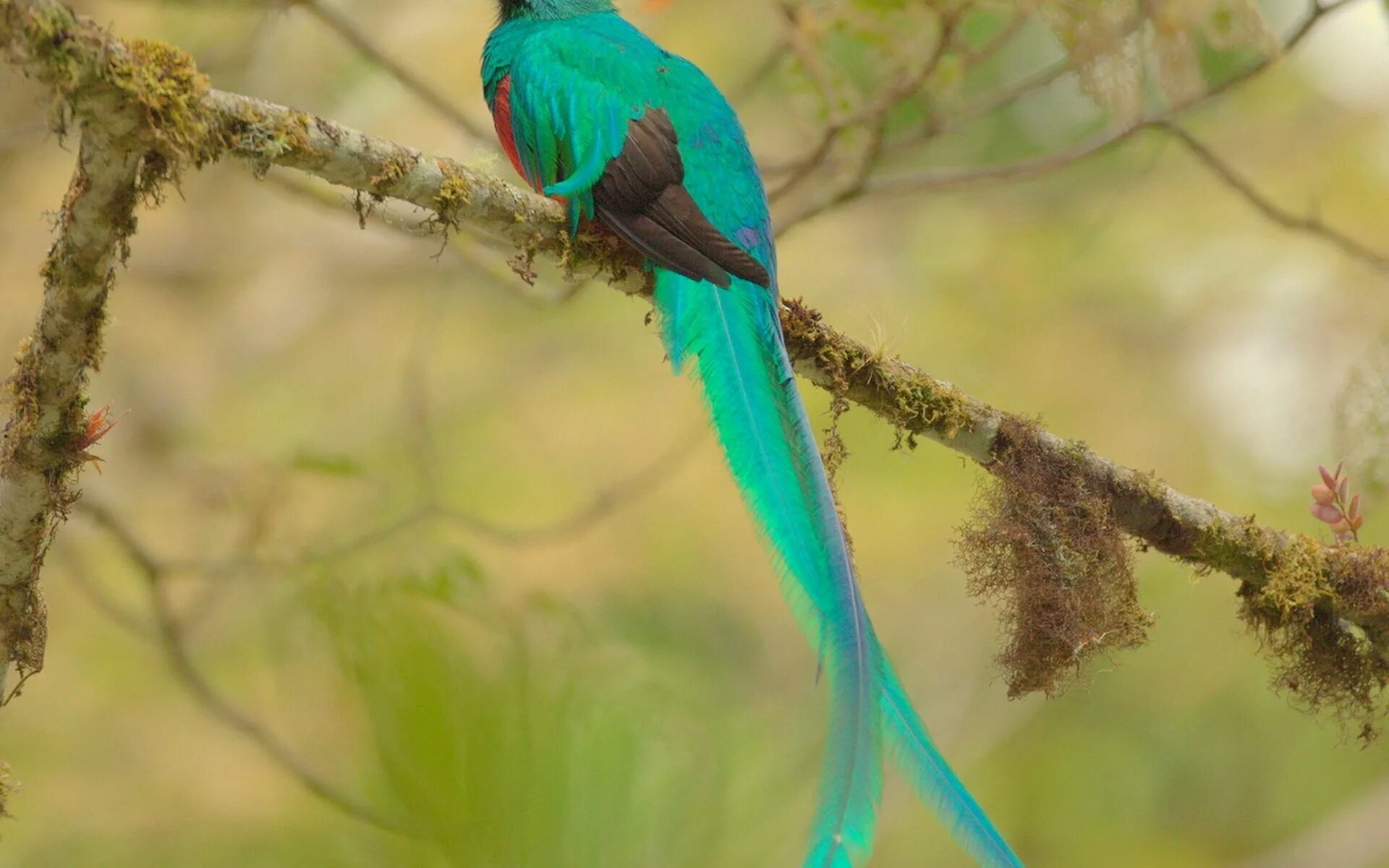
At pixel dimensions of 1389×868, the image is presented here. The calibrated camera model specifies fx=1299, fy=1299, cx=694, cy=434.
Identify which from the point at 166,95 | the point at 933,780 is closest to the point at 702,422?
the point at 933,780

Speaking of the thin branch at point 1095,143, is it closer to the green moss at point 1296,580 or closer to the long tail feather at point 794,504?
the green moss at point 1296,580

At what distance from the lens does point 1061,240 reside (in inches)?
223

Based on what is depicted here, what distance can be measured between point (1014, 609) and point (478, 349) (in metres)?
3.96

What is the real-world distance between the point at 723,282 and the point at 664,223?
0.15m

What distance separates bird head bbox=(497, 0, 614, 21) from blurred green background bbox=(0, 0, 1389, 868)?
0.80 m

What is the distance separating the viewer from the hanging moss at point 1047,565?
1981 millimetres

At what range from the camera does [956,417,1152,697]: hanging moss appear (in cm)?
198

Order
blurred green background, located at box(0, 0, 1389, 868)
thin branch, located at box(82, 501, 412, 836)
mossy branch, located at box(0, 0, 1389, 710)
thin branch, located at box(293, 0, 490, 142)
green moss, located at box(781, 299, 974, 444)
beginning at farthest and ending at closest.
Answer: blurred green background, located at box(0, 0, 1389, 868) → thin branch, located at box(293, 0, 490, 142) → thin branch, located at box(82, 501, 412, 836) → green moss, located at box(781, 299, 974, 444) → mossy branch, located at box(0, 0, 1389, 710)

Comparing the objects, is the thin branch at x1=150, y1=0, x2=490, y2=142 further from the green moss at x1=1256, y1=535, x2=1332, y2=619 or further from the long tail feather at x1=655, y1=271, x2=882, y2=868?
the green moss at x1=1256, y1=535, x2=1332, y2=619

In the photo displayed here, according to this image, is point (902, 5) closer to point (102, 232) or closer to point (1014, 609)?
point (1014, 609)

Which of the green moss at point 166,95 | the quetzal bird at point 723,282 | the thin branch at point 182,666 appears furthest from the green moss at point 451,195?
the thin branch at point 182,666

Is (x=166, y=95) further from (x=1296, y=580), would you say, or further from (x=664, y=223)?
(x=1296, y=580)

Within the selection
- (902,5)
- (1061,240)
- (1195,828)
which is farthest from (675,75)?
(1195,828)

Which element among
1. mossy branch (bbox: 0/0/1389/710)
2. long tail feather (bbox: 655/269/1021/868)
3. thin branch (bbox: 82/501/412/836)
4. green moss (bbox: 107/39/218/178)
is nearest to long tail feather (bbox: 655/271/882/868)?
long tail feather (bbox: 655/269/1021/868)
